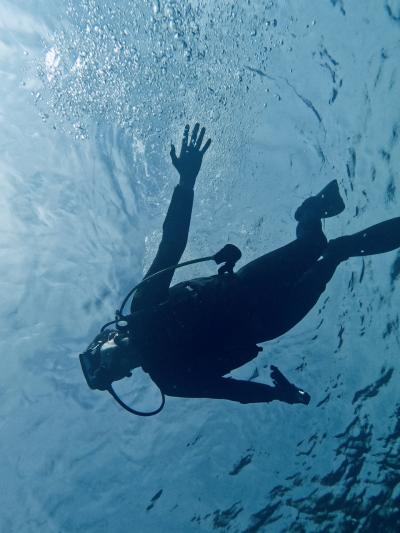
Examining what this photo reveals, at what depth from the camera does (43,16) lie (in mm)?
7641

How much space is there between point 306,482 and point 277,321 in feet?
40.9

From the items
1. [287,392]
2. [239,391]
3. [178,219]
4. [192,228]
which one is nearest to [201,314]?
[178,219]

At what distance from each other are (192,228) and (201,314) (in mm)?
5654

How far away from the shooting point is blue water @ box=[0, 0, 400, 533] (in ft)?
27.0

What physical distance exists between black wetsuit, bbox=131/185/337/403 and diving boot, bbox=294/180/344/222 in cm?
87

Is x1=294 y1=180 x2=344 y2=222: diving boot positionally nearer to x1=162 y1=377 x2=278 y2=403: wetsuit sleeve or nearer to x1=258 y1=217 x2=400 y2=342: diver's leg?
x1=258 y1=217 x2=400 y2=342: diver's leg

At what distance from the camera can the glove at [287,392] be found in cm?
521

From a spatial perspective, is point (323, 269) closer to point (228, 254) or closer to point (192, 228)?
point (228, 254)

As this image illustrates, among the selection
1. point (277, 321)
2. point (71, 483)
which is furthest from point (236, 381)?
point (71, 483)

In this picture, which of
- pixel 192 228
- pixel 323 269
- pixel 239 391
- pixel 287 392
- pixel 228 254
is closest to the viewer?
pixel 228 254

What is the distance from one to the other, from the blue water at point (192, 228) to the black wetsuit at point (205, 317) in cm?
471

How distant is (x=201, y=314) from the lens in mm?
4855

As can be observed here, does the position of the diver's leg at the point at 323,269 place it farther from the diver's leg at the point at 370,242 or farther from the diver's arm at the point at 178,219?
the diver's arm at the point at 178,219

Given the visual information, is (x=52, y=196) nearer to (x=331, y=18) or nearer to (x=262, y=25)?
(x=262, y=25)
